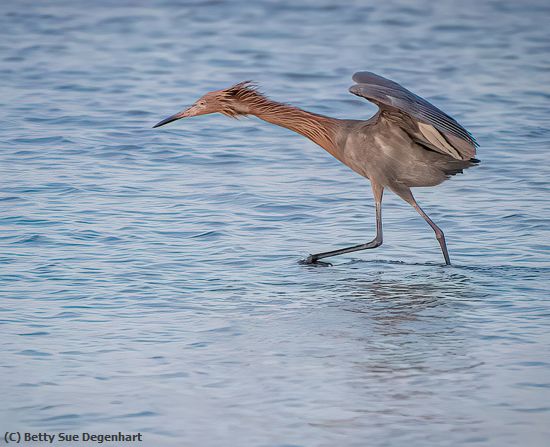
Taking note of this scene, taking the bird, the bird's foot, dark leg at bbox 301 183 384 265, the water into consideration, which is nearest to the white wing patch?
the bird

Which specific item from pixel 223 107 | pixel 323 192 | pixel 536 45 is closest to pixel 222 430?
pixel 223 107

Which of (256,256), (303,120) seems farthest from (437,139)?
(256,256)

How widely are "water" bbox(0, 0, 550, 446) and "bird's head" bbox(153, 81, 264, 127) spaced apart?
951 millimetres

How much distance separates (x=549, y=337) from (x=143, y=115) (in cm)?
735

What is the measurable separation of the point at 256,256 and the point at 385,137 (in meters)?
1.30

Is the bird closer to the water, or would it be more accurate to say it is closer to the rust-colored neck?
the rust-colored neck

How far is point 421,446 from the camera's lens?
5.46m

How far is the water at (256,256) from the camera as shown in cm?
594

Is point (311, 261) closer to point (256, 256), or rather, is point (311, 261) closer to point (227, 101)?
point (256, 256)

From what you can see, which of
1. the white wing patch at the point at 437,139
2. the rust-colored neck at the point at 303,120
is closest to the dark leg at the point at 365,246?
the rust-colored neck at the point at 303,120

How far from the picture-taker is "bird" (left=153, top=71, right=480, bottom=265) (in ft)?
27.1

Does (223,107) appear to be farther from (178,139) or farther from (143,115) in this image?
(143,115)

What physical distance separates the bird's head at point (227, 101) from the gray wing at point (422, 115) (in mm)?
988

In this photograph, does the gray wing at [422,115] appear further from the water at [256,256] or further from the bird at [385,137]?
the water at [256,256]
